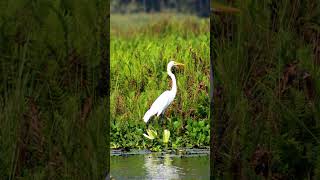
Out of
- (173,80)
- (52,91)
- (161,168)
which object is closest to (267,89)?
(173,80)

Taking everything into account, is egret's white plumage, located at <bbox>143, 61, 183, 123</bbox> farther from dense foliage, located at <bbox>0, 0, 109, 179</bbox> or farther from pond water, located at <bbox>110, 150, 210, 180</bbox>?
dense foliage, located at <bbox>0, 0, 109, 179</bbox>

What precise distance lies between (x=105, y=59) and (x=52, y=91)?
339mm

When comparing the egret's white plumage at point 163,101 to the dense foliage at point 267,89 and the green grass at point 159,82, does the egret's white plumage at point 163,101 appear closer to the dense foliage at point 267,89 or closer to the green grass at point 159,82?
the green grass at point 159,82

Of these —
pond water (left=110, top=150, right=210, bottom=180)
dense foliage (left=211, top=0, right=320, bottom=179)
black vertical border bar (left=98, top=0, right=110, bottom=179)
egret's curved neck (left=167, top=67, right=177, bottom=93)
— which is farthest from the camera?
egret's curved neck (left=167, top=67, right=177, bottom=93)

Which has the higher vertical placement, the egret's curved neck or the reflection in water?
the egret's curved neck

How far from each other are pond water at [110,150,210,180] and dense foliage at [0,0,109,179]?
313 millimetres

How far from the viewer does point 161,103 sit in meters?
4.61

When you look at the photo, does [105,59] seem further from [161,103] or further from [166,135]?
[166,135]

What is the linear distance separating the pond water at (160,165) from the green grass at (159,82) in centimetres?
6

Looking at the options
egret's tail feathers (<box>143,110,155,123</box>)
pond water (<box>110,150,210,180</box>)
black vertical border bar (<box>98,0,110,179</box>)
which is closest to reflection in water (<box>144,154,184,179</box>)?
pond water (<box>110,150,210,180</box>)

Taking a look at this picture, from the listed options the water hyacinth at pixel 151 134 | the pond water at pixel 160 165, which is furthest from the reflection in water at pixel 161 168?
the water hyacinth at pixel 151 134

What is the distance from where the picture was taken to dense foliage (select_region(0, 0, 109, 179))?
4.20 m

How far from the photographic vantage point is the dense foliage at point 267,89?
4.11 metres

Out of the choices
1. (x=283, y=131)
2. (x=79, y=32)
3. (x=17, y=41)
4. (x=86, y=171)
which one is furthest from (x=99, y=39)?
(x=283, y=131)
